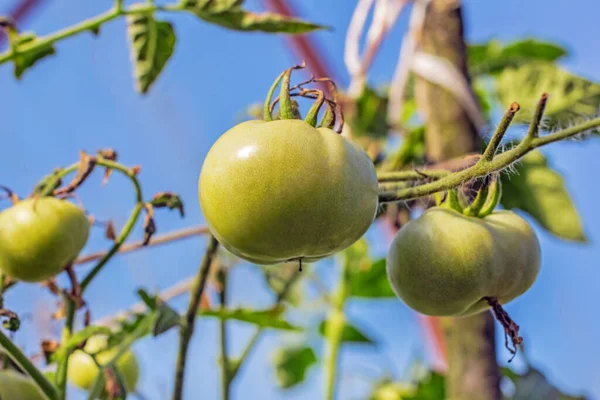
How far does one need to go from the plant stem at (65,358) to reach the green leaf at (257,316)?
17 centimetres

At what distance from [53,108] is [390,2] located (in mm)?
2293

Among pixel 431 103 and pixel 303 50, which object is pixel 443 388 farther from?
pixel 303 50

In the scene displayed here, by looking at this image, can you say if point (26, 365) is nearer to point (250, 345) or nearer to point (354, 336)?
point (250, 345)

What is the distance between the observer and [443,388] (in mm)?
1093

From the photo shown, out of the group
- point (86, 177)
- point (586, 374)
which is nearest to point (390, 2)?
point (86, 177)

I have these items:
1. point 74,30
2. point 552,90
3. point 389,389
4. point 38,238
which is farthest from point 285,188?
point 389,389

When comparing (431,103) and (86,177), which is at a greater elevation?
(86,177)

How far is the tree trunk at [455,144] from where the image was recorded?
82 cm

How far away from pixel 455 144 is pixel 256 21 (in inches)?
Answer: 15.1

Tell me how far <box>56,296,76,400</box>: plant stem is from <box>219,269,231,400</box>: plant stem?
187mm

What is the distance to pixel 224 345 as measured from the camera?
0.79 metres

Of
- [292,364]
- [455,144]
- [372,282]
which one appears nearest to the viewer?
[455,144]

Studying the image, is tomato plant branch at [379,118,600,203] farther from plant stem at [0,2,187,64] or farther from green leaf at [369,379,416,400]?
green leaf at [369,379,416,400]

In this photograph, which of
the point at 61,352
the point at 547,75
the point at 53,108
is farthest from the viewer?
the point at 53,108
